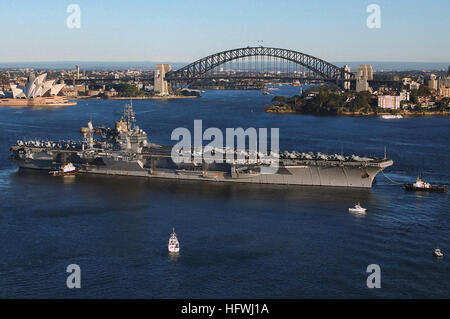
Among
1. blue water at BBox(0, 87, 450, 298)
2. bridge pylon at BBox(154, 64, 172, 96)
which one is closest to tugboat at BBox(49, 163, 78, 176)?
blue water at BBox(0, 87, 450, 298)

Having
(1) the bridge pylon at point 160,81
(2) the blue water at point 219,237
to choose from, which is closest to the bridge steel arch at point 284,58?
(1) the bridge pylon at point 160,81

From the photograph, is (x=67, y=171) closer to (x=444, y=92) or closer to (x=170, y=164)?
(x=170, y=164)

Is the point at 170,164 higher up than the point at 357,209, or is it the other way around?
the point at 170,164

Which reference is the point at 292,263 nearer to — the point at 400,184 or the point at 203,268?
the point at 203,268

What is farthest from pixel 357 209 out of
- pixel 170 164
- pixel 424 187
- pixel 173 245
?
pixel 170 164

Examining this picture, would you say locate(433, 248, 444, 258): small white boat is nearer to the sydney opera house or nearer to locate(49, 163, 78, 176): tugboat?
locate(49, 163, 78, 176): tugboat
